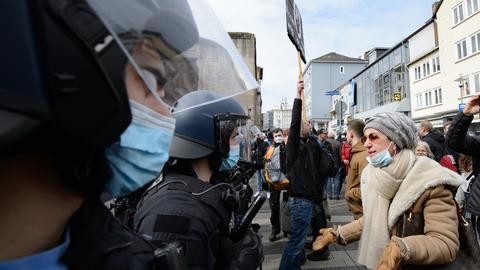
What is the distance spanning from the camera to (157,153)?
1001 mm

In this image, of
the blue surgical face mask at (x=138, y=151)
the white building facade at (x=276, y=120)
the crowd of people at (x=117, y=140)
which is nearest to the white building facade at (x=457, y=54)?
the white building facade at (x=276, y=120)

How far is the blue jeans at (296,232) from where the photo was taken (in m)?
4.12

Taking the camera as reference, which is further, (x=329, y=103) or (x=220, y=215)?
(x=329, y=103)

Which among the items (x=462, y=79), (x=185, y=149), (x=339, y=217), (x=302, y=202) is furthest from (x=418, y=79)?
(x=185, y=149)

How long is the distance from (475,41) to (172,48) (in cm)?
2895

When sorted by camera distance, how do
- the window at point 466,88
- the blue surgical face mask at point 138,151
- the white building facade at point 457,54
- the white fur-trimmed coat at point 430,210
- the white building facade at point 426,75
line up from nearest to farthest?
the blue surgical face mask at point 138,151, the white fur-trimmed coat at point 430,210, the white building facade at point 457,54, the window at point 466,88, the white building facade at point 426,75

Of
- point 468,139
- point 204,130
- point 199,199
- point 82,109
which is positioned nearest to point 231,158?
point 204,130

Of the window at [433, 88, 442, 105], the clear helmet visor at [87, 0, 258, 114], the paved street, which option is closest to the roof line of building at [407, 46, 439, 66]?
the window at [433, 88, 442, 105]

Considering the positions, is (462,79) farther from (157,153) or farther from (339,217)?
(157,153)

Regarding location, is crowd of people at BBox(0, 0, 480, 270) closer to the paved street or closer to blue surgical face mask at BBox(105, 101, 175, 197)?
blue surgical face mask at BBox(105, 101, 175, 197)

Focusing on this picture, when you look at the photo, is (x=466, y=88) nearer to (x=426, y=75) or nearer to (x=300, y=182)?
(x=426, y=75)

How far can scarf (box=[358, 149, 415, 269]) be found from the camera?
7.62 feet

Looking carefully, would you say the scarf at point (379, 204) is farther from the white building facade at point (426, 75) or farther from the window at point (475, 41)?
the white building facade at point (426, 75)

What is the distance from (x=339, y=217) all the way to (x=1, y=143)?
7.42 meters
